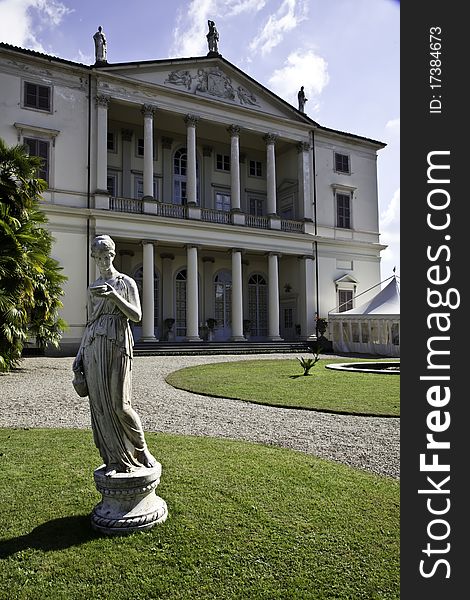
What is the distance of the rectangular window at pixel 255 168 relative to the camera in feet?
97.1

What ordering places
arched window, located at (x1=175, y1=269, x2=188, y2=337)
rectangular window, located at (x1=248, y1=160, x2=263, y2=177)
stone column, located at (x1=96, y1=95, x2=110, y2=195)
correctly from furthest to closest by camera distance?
rectangular window, located at (x1=248, y1=160, x2=263, y2=177) < arched window, located at (x1=175, y1=269, x2=188, y2=337) < stone column, located at (x1=96, y1=95, x2=110, y2=195)

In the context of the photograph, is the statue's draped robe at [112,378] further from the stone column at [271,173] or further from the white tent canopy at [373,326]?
the stone column at [271,173]

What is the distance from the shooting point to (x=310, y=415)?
773 cm

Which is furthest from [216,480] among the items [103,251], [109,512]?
[103,251]

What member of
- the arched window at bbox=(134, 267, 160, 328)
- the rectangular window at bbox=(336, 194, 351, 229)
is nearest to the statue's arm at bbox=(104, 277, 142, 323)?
the arched window at bbox=(134, 267, 160, 328)

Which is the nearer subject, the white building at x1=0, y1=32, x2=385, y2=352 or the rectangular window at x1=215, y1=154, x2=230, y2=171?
the white building at x1=0, y1=32, x2=385, y2=352

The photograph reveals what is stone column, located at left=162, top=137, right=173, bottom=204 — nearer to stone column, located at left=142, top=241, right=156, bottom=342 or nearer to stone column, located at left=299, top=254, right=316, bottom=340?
stone column, located at left=142, top=241, right=156, bottom=342

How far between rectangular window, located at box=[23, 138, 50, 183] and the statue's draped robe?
19.4 meters

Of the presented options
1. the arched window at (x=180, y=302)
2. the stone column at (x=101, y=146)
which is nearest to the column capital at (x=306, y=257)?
the arched window at (x=180, y=302)

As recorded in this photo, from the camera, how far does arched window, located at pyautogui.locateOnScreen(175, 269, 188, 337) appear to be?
25609 mm

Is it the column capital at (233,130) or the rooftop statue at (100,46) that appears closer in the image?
the rooftop statue at (100,46)

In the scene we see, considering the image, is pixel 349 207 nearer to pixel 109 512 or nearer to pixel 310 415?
pixel 310 415

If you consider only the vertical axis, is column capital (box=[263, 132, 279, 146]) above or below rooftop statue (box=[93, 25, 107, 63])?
below

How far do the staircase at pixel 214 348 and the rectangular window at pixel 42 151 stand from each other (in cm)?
835
